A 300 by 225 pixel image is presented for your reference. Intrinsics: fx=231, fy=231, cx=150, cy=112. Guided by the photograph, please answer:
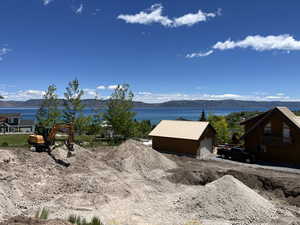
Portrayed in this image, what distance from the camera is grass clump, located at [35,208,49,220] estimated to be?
44.7 ft

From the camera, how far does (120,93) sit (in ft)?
156

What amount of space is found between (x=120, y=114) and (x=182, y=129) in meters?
14.1

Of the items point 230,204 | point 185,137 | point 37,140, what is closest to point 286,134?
point 185,137

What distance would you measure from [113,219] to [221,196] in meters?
7.71

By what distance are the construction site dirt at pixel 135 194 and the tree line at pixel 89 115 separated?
16.8 m

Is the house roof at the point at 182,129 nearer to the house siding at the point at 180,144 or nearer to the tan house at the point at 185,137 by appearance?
the tan house at the point at 185,137

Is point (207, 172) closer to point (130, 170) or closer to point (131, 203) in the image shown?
point (130, 170)

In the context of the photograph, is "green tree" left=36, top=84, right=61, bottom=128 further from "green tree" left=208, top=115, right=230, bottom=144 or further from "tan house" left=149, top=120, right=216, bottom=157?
"green tree" left=208, top=115, right=230, bottom=144

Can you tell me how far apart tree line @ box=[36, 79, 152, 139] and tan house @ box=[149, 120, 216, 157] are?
9280mm

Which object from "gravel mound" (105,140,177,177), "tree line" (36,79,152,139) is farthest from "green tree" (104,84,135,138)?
"gravel mound" (105,140,177,177)

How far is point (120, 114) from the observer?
1769 inches

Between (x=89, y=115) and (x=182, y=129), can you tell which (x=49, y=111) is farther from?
(x=182, y=129)

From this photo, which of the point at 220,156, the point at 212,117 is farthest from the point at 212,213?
the point at 212,117

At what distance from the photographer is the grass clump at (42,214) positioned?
44.7 ft
